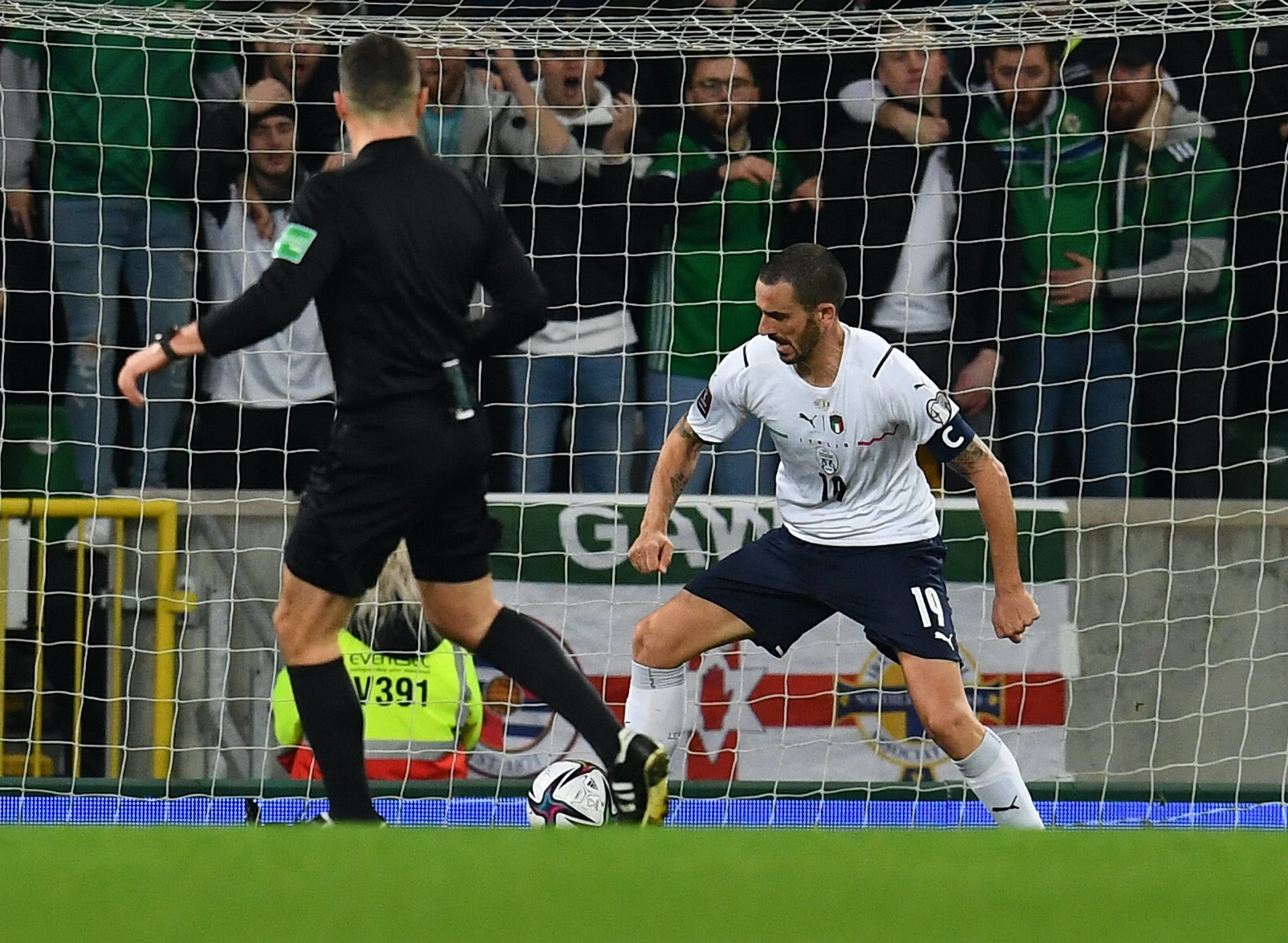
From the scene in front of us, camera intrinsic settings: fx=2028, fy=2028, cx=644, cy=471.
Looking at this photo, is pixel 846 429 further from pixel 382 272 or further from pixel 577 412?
pixel 577 412

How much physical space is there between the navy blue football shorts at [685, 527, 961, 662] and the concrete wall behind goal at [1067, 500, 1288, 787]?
188 centimetres

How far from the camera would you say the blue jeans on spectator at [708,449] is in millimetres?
7738

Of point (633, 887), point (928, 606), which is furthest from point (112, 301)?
point (633, 887)

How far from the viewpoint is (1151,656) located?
279 inches

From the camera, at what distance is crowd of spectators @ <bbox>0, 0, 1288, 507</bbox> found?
25.2ft

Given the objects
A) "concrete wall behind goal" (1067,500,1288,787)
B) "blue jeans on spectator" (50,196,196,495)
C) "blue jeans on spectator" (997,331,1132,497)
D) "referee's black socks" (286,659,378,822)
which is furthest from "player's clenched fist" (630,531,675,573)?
"blue jeans on spectator" (50,196,196,495)

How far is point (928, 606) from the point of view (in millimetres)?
5184

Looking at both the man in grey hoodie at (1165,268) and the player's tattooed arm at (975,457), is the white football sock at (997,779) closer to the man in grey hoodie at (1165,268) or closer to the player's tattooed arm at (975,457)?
the player's tattooed arm at (975,457)

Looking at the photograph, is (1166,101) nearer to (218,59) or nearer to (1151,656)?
(1151,656)

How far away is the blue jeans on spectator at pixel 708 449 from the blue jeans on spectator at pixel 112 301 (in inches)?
70.3

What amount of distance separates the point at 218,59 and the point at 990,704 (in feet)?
12.4

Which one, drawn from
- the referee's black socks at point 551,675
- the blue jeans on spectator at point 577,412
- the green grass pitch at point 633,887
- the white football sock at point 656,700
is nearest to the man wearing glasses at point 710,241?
the blue jeans on spectator at point 577,412

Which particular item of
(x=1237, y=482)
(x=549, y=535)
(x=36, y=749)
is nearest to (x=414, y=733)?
(x=549, y=535)

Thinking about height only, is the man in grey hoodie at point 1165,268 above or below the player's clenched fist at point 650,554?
above
